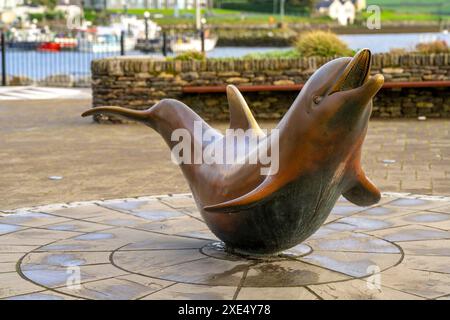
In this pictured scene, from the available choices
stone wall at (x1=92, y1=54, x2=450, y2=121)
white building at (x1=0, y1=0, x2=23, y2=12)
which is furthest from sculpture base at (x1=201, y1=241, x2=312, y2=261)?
white building at (x1=0, y1=0, x2=23, y2=12)

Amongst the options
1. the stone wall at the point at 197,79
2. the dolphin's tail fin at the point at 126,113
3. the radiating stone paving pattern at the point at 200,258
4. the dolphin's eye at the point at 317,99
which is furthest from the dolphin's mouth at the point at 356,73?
the stone wall at the point at 197,79

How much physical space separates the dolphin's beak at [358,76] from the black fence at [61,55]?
808 inches

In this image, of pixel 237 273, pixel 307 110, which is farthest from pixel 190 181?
pixel 307 110

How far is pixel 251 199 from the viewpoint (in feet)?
19.5

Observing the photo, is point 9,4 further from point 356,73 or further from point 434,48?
point 356,73

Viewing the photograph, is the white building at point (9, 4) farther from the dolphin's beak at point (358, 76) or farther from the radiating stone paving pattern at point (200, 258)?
the dolphin's beak at point (358, 76)

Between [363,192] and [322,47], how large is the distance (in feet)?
42.1

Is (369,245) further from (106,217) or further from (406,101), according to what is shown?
(406,101)

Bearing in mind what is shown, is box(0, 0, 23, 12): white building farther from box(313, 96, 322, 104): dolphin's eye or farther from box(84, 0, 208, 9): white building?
box(313, 96, 322, 104): dolphin's eye

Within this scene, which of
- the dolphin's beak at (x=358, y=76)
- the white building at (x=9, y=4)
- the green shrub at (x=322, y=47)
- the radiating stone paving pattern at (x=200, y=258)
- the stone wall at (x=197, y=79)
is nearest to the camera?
the dolphin's beak at (x=358, y=76)

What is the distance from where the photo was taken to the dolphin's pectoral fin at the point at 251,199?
19.4 feet

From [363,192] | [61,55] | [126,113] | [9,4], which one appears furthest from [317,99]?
[9,4]

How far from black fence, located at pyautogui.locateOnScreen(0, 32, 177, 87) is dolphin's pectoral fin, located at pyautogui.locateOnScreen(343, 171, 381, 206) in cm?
1989

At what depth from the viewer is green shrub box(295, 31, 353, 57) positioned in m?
18.8
